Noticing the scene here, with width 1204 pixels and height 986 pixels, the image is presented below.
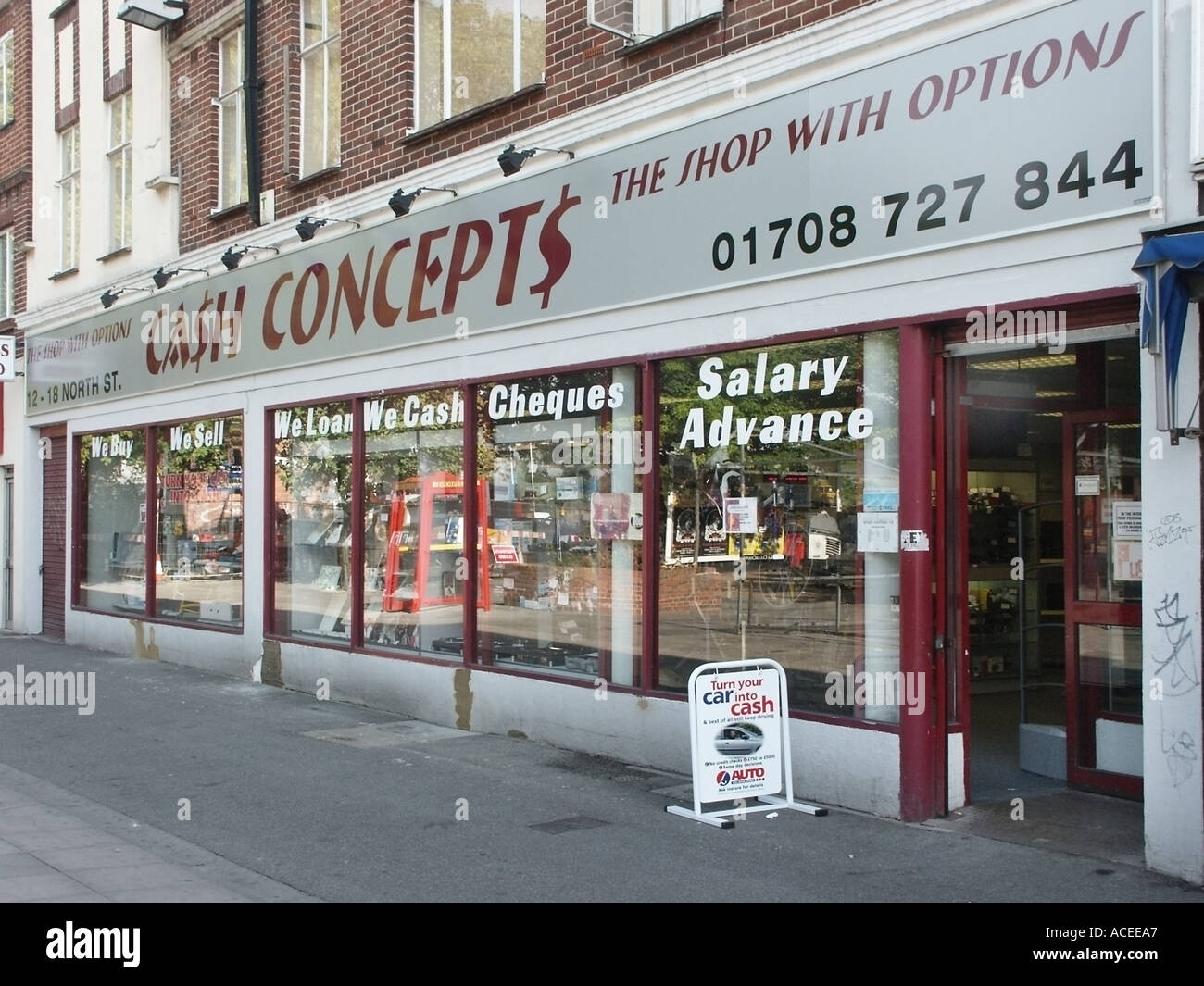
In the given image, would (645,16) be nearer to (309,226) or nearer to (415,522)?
(309,226)

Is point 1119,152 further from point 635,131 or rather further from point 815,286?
point 635,131

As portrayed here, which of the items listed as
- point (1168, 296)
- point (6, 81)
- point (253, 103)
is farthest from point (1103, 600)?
point (6, 81)

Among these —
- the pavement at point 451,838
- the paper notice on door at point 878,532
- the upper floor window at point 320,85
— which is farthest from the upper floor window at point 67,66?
the paper notice on door at point 878,532

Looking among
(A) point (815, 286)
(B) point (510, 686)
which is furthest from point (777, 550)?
(B) point (510, 686)

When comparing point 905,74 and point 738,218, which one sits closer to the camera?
point 905,74

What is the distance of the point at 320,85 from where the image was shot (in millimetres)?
13055

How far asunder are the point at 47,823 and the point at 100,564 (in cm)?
1078

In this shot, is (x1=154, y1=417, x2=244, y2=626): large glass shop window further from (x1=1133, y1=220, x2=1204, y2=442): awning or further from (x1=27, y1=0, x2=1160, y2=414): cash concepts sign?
(x1=1133, y1=220, x2=1204, y2=442): awning

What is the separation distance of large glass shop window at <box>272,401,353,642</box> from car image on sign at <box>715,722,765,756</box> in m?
5.89

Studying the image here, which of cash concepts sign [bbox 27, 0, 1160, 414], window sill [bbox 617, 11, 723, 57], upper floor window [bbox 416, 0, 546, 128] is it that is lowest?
→ cash concepts sign [bbox 27, 0, 1160, 414]

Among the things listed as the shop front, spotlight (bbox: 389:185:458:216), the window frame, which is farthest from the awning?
spotlight (bbox: 389:185:458:216)

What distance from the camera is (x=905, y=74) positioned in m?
7.32

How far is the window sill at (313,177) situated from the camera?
1249 centimetres

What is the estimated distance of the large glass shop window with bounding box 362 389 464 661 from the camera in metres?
11.2
